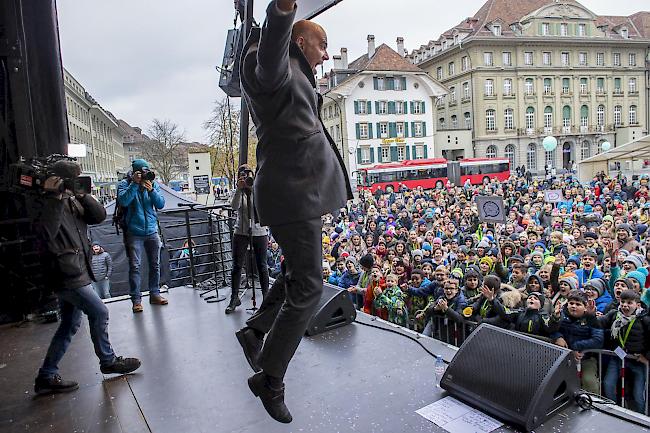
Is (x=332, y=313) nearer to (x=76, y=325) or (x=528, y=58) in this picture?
(x=76, y=325)

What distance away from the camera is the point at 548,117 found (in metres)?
49.3

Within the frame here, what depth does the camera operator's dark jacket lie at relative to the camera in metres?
3.19

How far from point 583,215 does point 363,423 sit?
36.5ft

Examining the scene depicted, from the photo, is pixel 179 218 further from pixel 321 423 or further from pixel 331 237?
pixel 321 423

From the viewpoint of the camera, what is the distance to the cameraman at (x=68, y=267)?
320 cm

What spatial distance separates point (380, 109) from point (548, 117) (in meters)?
19.9

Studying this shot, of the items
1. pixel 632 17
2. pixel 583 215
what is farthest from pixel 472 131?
pixel 583 215

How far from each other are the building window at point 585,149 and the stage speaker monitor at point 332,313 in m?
55.3

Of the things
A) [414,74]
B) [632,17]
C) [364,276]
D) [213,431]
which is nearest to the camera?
[213,431]

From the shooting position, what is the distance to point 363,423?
2.70 m

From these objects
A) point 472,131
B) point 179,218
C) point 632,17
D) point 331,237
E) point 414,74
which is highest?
point 632,17

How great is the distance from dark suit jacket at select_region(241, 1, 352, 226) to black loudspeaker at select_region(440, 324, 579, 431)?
63.9 inches

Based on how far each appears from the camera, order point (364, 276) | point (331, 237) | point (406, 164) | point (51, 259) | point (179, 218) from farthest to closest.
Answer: point (406, 164)
point (331, 237)
point (179, 218)
point (364, 276)
point (51, 259)

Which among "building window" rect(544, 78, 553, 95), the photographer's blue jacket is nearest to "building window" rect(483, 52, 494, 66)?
"building window" rect(544, 78, 553, 95)
